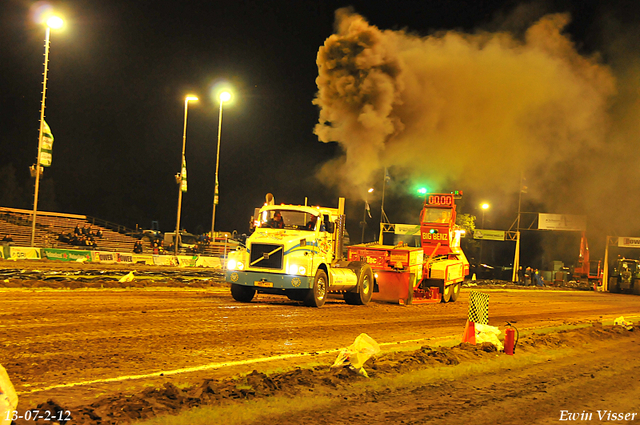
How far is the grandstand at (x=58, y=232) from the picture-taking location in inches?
1722

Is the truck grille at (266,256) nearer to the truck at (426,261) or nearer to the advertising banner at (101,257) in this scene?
the truck at (426,261)

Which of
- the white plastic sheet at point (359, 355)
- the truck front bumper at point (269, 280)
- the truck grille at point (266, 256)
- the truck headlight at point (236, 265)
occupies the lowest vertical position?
the white plastic sheet at point (359, 355)

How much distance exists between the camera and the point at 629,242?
167 ft

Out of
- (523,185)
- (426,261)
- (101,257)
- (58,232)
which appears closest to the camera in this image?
(426,261)

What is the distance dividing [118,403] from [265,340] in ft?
16.7

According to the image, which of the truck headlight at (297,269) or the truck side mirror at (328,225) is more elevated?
the truck side mirror at (328,225)

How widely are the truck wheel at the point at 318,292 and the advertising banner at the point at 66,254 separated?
953 inches

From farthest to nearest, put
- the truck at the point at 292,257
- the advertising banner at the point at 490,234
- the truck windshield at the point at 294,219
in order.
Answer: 1. the advertising banner at the point at 490,234
2. the truck windshield at the point at 294,219
3. the truck at the point at 292,257

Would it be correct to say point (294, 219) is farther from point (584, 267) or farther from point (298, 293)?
point (584, 267)

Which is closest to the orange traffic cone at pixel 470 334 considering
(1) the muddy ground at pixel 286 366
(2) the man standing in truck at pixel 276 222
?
(1) the muddy ground at pixel 286 366

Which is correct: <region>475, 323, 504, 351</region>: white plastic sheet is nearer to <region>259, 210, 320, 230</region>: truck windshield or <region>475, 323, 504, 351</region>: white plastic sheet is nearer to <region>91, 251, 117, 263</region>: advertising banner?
<region>259, 210, 320, 230</region>: truck windshield

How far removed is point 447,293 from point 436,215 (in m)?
3.52

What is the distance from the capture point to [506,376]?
8680mm

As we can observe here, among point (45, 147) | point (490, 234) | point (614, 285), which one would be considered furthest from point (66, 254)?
point (614, 285)
